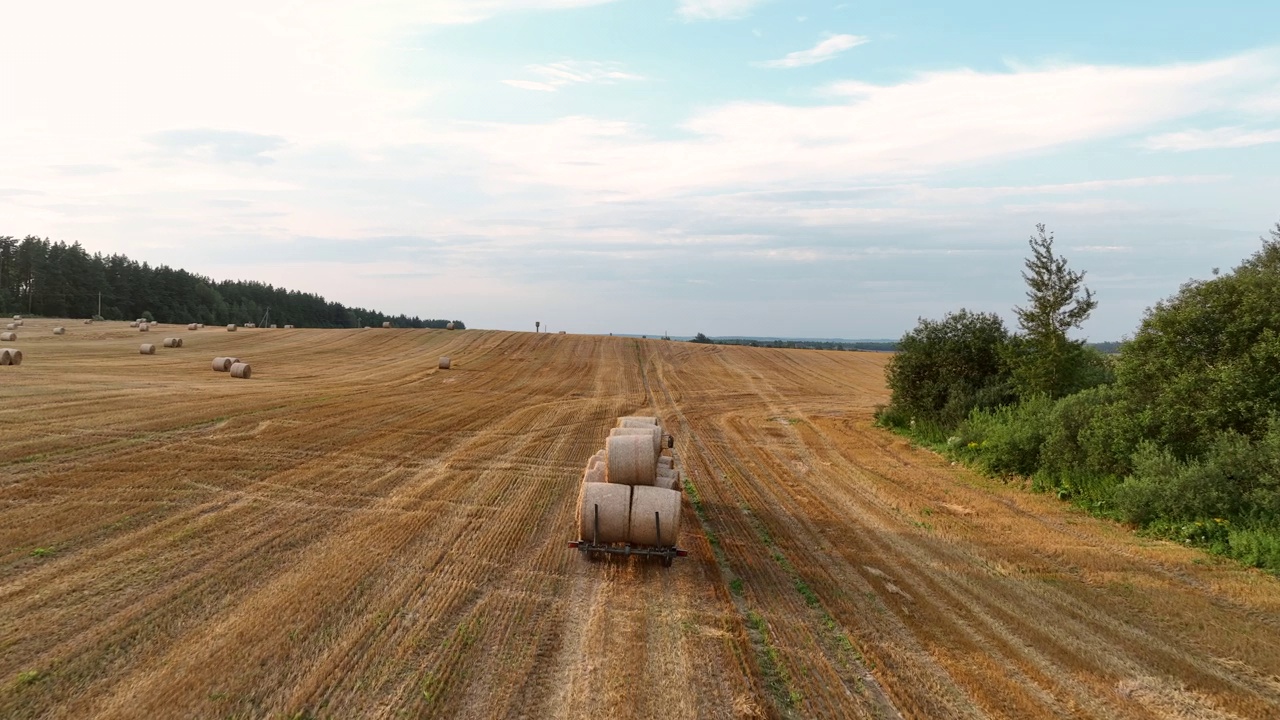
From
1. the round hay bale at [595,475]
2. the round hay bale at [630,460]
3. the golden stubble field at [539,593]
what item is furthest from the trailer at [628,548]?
the round hay bale at [595,475]

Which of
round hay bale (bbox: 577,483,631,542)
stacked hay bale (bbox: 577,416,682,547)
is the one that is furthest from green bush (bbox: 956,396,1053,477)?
round hay bale (bbox: 577,483,631,542)

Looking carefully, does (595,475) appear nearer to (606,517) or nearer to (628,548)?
(606,517)

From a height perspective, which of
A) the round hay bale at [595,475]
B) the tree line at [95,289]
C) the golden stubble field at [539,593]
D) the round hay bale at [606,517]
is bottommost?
the golden stubble field at [539,593]

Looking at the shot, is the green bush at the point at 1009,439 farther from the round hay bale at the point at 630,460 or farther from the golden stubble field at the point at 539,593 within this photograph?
the round hay bale at the point at 630,460

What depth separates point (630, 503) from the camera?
9.12 meters

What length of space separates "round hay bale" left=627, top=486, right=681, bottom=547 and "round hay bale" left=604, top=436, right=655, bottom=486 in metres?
0.51

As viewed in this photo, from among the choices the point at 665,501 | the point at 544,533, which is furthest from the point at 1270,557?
the point at 544,533

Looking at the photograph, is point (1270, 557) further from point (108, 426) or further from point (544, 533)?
point (108, 426)

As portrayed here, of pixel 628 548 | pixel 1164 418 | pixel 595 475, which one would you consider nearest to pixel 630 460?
pixel 595 475

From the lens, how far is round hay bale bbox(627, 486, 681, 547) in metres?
8.91

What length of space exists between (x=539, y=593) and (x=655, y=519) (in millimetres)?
1749

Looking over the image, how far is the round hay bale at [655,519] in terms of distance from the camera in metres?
8.91

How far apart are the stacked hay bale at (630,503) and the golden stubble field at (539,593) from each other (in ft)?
1.55

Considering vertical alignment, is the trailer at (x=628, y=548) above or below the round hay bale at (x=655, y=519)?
below
